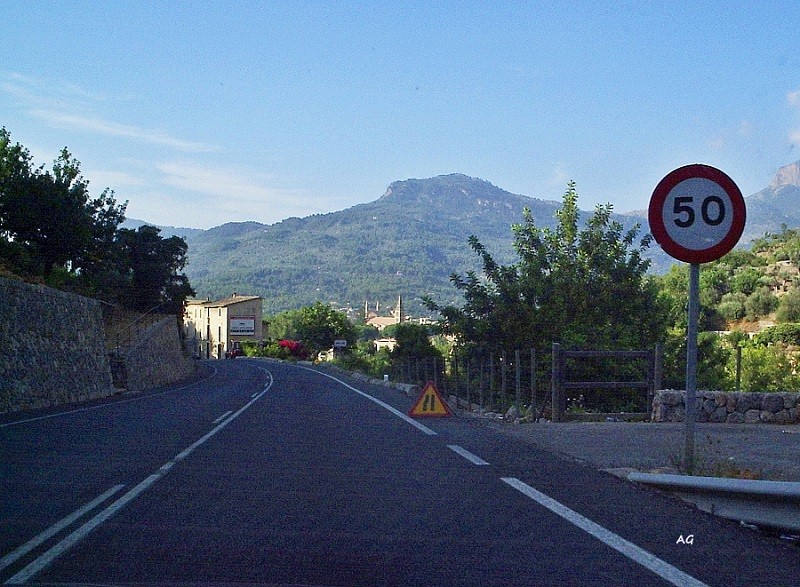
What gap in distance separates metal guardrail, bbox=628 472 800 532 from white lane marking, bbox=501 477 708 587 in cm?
98

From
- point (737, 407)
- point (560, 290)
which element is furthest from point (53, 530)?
point (560, 290)

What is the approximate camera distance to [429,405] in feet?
55.6

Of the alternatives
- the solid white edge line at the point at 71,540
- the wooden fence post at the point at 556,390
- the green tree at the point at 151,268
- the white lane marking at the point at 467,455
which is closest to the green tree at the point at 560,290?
the wooden fence post at the point at 556,390

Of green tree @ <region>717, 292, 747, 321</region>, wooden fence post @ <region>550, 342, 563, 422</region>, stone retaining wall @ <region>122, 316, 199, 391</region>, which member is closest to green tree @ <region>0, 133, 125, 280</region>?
stone retaining wall @ <region>122, 316, 199, 391</region>

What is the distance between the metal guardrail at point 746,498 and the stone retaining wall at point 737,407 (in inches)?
291

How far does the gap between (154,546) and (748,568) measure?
11.4 ft

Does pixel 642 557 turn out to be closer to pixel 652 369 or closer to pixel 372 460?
pixel 372 460

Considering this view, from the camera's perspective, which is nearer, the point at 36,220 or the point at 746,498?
the point at 746,498

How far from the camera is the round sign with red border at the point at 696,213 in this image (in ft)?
24.1

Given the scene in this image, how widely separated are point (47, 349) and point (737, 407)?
1819 cm

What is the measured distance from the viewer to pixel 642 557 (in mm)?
5160

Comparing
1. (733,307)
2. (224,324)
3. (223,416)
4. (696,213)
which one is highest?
(733,307)

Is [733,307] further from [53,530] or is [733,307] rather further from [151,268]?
[53,530]

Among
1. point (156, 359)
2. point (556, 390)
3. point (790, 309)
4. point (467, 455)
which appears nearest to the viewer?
point (467, 455)
